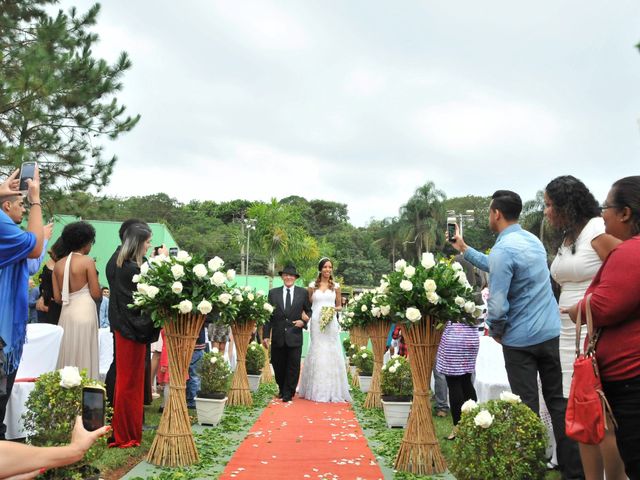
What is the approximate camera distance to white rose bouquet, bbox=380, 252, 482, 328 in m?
4.72

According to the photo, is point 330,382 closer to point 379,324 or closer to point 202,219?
point 379,324

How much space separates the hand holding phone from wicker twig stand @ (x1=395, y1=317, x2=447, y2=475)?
2727mm

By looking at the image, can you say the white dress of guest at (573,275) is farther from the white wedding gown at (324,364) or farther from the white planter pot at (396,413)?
the white wedding gown at (324,364)

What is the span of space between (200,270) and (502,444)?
2753mm

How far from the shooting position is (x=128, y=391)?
5359mm

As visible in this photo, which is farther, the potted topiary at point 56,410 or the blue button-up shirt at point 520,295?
the blue button-up shirt at point 520,295

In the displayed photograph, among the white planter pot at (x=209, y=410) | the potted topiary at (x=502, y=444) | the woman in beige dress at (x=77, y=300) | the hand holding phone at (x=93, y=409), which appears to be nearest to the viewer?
the hand holding phone at (x=93, y=409)

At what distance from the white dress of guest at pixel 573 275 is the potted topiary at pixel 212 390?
4.06 metres

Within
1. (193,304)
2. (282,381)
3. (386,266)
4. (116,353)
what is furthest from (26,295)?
(386,266)

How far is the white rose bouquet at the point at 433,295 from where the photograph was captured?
472 cm

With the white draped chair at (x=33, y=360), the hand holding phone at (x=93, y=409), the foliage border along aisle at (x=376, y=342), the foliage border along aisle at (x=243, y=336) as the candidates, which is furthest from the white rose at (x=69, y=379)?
the foliage border along aisle at (x=376, y=342)

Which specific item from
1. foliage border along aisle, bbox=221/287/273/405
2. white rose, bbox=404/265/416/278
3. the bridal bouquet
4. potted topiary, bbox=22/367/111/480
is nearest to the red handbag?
white rose, bbox=404/265/416/278

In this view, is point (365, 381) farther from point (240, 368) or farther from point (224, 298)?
point (224, 298)

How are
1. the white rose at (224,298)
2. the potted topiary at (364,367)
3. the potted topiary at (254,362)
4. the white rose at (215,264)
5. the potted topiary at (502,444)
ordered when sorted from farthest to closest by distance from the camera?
the potted topiary at (364,367)
the potted topiary at (254,362)
the white rose at (215,264)
the white rose at (224,298)
the potted topiary at (502,444)
